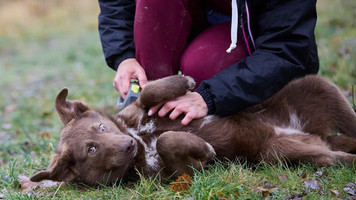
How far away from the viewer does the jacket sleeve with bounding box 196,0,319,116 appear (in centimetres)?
345

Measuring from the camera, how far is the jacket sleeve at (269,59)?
3.45 m

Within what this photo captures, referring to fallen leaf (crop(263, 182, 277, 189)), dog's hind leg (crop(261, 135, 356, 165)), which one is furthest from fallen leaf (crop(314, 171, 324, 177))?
fallen leaf (crop(263, 182, 277, 189))

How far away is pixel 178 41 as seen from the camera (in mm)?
4164

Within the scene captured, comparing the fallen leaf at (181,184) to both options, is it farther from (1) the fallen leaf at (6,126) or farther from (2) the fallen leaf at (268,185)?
(1) the fallen leaf at (6,126)

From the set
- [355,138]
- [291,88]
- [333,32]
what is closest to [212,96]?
[291,88]

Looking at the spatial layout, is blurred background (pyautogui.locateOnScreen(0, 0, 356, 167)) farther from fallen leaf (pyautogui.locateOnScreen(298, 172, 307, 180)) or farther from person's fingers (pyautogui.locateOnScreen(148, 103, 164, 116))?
fallen leaf (pyautogui.locateOnScreen(298, 172, 307, 180))

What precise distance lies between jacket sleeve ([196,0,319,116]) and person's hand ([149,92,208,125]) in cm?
6

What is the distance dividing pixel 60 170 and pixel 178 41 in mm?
1659

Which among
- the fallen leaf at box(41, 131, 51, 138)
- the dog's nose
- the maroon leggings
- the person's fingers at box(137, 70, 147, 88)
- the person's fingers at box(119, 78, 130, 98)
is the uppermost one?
the maroon leggings

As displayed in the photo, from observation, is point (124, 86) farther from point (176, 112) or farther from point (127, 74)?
point (176, 112)

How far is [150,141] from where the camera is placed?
12.1 ft

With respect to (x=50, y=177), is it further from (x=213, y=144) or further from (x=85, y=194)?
(x=213, y=144)

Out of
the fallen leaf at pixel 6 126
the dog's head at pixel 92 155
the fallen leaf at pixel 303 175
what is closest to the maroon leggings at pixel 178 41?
the dog's head at pixel 92 155

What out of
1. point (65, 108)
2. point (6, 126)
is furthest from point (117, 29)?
point (6, 126)
